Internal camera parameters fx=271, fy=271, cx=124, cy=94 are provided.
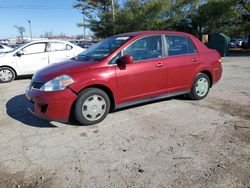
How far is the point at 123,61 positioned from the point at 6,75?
6.20 m

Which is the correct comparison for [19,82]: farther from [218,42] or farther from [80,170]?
[218,42]

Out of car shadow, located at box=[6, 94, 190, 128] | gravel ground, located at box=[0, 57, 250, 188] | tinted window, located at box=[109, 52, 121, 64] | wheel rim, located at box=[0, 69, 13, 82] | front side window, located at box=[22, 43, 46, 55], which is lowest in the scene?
gravel ground, located at box=[0, 57, 250, 188]

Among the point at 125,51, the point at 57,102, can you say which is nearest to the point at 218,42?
the point at 125,51

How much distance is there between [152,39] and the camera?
17.7 feet

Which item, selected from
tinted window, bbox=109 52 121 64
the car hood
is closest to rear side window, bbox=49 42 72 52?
the car hood

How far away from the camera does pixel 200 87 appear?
6.25 m

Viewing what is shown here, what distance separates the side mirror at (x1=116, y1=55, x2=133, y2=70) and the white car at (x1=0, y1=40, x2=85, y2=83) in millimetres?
5458

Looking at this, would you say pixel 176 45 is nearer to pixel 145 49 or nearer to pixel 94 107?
pixel 145 49

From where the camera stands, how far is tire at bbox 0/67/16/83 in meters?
9.37

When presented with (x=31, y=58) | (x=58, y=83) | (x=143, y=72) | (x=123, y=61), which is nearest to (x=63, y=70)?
(x=58, y=83)

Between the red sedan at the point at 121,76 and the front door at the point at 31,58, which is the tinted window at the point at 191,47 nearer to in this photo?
the red sedan at the point at 121,76

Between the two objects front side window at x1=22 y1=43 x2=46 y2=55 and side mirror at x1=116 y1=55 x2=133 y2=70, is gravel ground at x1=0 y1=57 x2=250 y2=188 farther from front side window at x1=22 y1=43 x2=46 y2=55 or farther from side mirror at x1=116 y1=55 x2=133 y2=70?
front side window at x1=22 y1=43 x2=46 y2=55

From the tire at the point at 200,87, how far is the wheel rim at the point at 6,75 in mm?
6483

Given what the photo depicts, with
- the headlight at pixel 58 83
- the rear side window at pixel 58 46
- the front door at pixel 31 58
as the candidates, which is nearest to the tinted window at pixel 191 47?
the headlight at pixel 58 83
